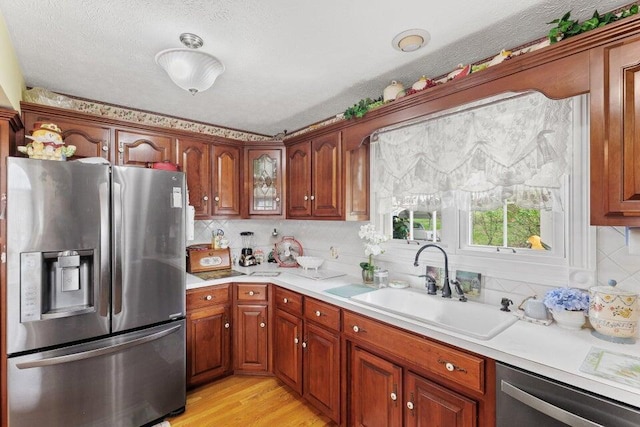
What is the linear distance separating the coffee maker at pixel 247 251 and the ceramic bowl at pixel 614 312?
103 inches

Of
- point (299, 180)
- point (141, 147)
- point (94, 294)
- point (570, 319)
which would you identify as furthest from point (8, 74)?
point (570, 319)

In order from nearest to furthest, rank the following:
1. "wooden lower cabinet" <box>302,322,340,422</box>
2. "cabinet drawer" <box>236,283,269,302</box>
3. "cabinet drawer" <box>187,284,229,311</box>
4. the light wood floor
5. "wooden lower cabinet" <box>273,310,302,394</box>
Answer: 1. "wooden lower cabinet" <box>302,322,340,422</box>
2. the light wood floor
3. "wooden lower cabinet" <box>273,310,302,394</box>
4. "cabinet drawer" <box>187,284,229,311</box>
5. "cabinet drawer" <box>236,283,269,302</box>

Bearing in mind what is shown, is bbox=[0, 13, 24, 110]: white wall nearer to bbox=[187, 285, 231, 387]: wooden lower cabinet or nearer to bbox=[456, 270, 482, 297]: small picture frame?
bbox=[187, 285, 231, 387]: wooden lower cabinet

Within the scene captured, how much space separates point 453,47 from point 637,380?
1.67m

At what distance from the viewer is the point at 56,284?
5.60ft

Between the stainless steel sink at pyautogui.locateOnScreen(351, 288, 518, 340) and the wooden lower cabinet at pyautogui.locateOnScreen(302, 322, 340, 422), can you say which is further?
the wooden lower cabinet at pyautogui.locateOnScreen(302, 322, 340, 422)

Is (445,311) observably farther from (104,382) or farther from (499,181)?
(104,382)

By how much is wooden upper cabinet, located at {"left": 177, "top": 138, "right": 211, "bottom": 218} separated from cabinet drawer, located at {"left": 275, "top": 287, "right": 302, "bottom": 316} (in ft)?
3.37

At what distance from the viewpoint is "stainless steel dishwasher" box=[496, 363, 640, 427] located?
37.6 inches

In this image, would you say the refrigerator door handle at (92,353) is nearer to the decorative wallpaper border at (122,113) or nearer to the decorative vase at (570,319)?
the decorative wallpaper border at (122,113)

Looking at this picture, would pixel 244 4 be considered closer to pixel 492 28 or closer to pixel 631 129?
pixel 492 28

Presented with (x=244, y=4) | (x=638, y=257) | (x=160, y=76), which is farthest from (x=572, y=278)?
(x=160, y=76)

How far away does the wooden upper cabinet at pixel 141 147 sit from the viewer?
7.67 ft

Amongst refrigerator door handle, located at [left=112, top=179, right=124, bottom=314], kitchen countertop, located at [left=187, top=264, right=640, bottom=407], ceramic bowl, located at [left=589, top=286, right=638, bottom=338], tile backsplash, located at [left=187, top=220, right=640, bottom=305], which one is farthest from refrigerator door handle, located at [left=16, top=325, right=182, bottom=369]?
ceramic bowl, located at [left=589, top=286, right=638, bottom=338]
